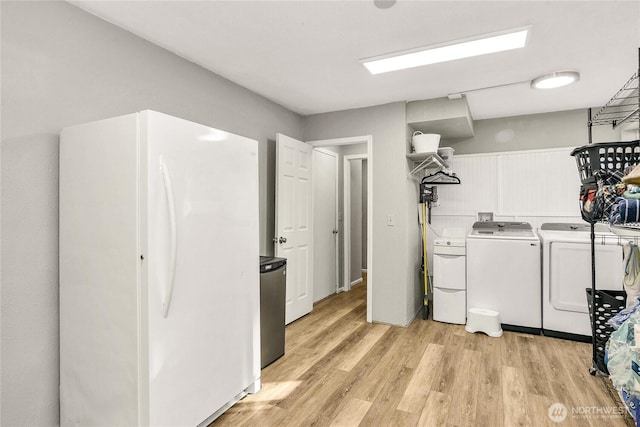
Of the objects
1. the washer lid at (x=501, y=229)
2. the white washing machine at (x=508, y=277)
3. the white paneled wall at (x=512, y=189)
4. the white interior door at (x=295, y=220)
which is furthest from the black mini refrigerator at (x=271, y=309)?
the white paneled wall at (x=512, y=189)

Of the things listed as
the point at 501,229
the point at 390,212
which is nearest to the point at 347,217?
the point at 390,212

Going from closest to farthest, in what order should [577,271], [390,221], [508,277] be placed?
[577,271] < [508,277] < [390,221]

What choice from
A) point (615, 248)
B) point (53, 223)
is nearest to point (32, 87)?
point (53, 223)

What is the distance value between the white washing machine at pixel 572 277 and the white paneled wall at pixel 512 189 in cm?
66

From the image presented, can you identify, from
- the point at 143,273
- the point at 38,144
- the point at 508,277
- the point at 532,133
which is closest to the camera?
the point at 143,273

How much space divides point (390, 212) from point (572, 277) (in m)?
1.79

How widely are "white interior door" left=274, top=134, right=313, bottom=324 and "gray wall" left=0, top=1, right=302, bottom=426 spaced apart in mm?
1639

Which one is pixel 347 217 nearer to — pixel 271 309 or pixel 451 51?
pixel 271 309

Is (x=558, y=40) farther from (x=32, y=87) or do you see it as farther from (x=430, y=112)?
(x=32, y=87)

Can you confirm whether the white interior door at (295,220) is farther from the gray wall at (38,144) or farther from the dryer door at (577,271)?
the dryer door at (577,271)

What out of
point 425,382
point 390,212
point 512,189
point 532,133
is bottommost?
point 425,382

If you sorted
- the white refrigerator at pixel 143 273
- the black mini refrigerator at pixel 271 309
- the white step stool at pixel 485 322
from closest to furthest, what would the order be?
the white refrigerator at pixel 143 273 < the black mini refrigerator at pixel 271 309 < the white step stool at pixel 485 322

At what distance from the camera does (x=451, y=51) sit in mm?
2412

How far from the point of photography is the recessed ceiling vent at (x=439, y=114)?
11.2 ft
